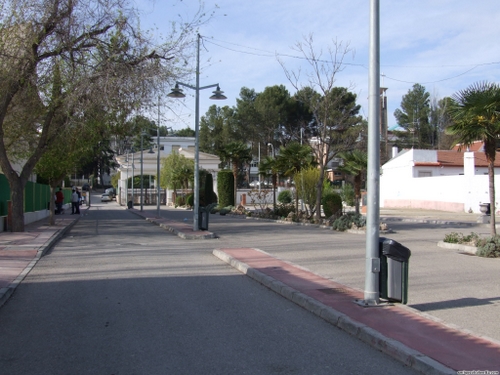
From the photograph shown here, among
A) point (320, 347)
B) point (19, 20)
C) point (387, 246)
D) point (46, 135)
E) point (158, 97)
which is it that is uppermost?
point (19, 20)

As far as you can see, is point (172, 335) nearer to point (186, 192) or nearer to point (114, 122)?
point (114, 122)

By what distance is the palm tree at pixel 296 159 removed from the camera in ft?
95.1

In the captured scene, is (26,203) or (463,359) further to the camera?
(26,203)

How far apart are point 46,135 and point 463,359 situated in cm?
1870

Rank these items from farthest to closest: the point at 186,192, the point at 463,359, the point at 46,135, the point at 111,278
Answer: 1. the point at 186,192
2. the point at 46,135
3. the point at 111,278
4. the point at 463,359

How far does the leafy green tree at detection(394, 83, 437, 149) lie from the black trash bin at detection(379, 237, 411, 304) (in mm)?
60216

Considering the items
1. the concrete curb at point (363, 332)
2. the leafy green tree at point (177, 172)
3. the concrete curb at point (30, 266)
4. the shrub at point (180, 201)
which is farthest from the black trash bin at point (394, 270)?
the leafy green tree at point (177, 172)

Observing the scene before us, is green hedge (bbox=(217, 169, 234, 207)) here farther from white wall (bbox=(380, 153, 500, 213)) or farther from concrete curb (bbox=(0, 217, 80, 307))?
concrete curb (bbox=(0, 217, 80, 307))

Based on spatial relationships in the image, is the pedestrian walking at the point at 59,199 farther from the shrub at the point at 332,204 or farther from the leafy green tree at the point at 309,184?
the shrub at the point at 332,204

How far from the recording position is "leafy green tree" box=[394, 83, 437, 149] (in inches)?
2576

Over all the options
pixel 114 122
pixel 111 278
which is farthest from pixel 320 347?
pixel 114 122

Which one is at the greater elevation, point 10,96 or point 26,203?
point 10,96

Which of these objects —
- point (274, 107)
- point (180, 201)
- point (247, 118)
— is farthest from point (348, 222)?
point (247, 118)

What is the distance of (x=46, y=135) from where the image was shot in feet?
67.2
